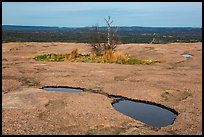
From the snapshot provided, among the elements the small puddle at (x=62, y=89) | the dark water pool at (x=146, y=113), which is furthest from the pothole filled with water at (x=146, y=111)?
the small puddle at (x=62, y=89)

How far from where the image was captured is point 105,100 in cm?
1053

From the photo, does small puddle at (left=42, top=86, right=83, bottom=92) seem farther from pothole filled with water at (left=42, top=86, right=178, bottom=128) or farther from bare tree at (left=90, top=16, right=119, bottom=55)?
bare tree at (left=90, top=16, right=119, bottom=55)

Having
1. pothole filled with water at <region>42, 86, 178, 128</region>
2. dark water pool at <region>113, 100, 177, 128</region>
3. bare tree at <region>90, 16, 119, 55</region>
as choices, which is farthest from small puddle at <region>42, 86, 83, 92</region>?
bare tree at <region>90, 16, 119, 55</region>

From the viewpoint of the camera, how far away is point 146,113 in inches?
372

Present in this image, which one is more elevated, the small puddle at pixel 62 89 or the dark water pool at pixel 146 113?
the dark water pool at pixel 146 113

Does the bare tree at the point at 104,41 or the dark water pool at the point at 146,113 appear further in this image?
the bare tree at the point at 104,41

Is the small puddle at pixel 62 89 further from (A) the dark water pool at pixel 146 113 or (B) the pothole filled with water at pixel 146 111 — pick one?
(A) the dark water pool at pixel 146 113

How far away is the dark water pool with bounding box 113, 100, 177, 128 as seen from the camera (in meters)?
8.69

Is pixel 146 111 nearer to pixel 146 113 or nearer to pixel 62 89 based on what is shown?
pixel 146 113

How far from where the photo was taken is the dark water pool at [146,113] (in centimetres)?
869

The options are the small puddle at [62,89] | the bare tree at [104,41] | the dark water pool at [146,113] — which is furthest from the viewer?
the bare tree at [104,41]

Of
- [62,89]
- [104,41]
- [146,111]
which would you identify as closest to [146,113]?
[146,111]

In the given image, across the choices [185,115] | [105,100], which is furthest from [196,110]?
[105,100]

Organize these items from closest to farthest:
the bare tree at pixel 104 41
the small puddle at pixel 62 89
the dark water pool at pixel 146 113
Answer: the dark water pool at pixel 146 113, the small puddle at pixel 62 89, the bare tree at pixel 104 41
